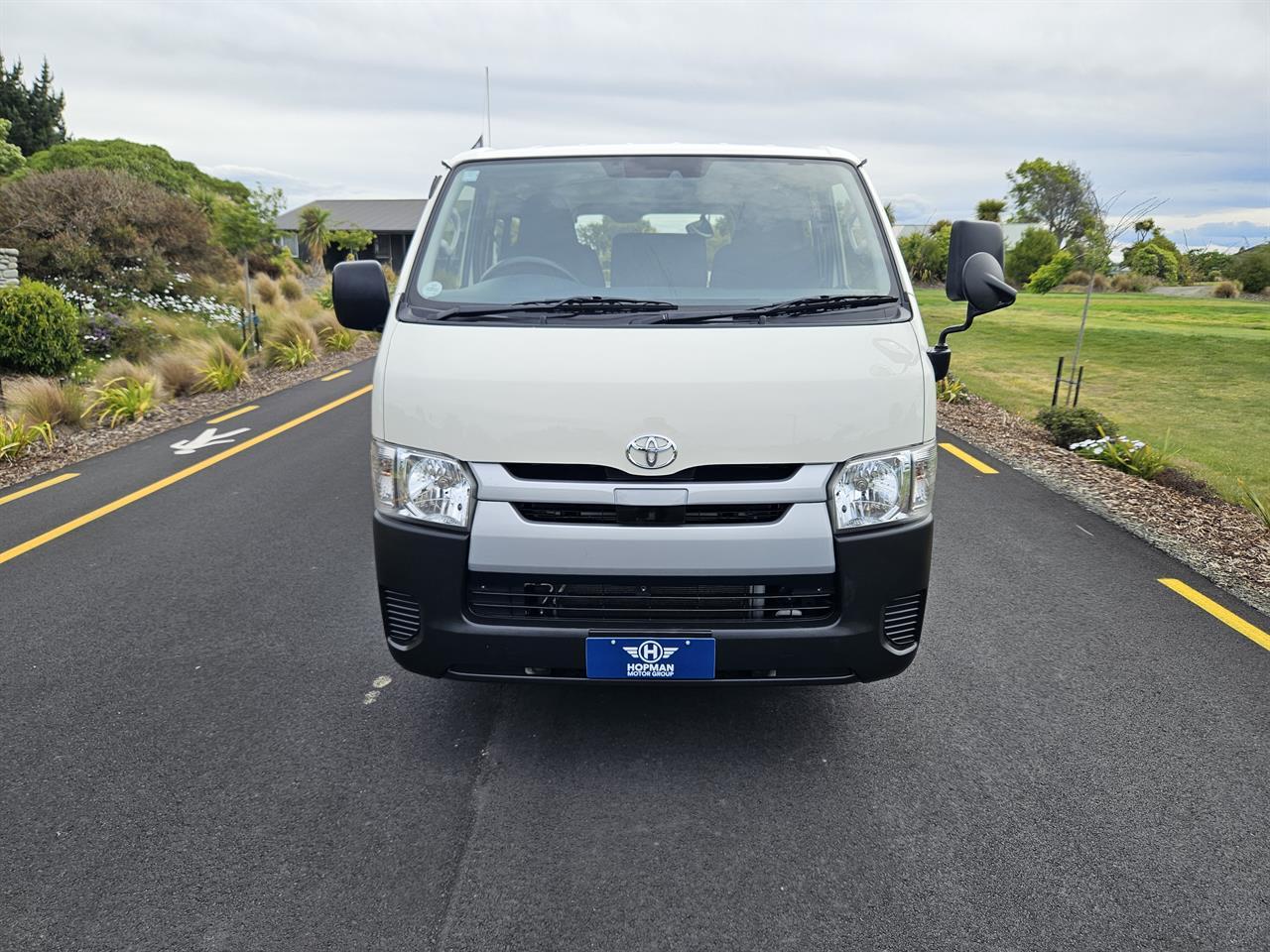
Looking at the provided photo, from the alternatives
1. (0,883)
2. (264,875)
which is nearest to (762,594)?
(264,875)

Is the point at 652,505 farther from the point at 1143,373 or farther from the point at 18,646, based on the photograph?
the point at 1143,373

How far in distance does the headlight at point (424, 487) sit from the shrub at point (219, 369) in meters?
10.3

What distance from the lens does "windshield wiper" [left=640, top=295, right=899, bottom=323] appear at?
3.19m

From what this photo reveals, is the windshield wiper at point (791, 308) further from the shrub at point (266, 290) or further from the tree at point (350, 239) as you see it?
the tree at point (350, 239)

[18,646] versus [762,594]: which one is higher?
[762,594]

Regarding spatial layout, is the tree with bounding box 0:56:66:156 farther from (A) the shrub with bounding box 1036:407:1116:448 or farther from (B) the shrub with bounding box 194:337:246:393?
(A) the shrub with bounding box 1036:407:1116:448

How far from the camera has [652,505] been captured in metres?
2.83

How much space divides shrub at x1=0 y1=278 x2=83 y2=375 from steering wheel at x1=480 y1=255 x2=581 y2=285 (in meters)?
10.3

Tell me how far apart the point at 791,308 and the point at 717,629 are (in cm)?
118

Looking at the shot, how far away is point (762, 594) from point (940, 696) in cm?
133

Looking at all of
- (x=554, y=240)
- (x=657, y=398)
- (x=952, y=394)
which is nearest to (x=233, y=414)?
(x=554, y=240)

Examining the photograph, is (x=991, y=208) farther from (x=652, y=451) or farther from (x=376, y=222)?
(x=652, y=451)

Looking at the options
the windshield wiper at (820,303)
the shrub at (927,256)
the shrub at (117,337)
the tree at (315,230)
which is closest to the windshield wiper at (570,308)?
the windshield wiper at (820,303)

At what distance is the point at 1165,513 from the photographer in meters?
6.43
